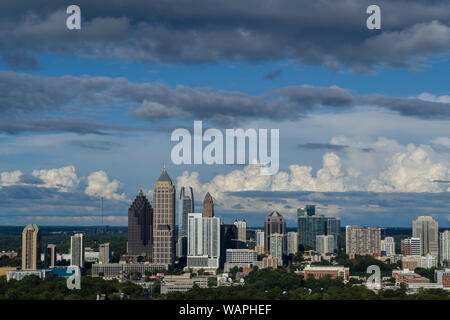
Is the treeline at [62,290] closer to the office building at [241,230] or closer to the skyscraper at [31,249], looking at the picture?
the skyscraper at [31,249]

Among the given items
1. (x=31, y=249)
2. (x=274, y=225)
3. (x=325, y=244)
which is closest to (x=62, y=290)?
(x=31, y=249)

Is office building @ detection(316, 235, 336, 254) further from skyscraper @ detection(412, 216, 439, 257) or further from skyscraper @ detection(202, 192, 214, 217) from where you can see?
skyscraper @ detection(202, 192, 214, 217)

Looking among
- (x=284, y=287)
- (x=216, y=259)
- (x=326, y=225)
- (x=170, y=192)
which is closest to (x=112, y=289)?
(x=284, y=287)

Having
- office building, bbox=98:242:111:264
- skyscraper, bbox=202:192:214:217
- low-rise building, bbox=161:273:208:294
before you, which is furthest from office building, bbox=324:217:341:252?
low-rise building, bbox=161:273:208:294

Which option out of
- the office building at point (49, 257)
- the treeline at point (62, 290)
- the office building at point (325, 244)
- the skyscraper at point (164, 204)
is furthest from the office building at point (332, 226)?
the treeline at point (62, 290)
